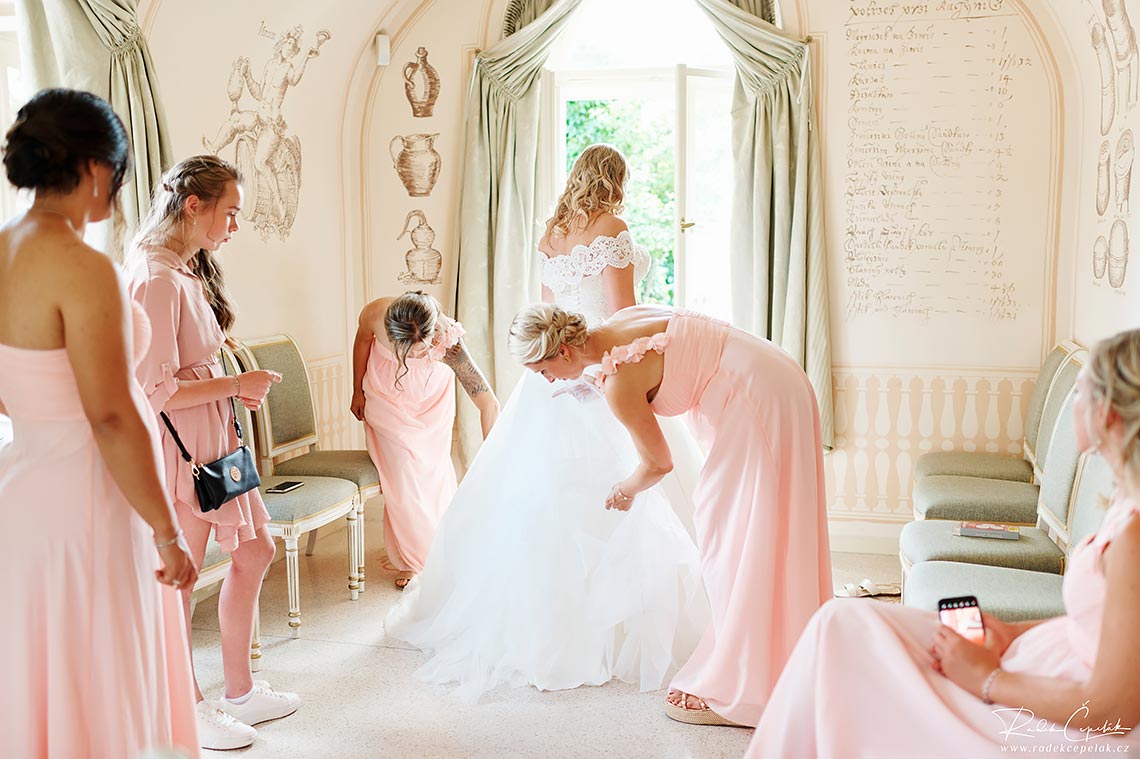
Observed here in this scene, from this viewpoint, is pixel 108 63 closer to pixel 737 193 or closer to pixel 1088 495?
pixel 737 193

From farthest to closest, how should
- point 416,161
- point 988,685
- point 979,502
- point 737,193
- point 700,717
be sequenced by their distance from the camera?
point 416,161
point 737,193
point 979,502
point 700,717
point 988,685

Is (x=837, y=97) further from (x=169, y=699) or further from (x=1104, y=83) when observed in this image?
(x=169, y=699)

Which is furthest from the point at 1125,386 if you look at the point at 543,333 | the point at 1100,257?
the point at 1100,257

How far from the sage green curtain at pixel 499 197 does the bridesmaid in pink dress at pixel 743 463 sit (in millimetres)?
2342

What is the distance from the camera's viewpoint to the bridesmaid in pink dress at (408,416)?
4.18m

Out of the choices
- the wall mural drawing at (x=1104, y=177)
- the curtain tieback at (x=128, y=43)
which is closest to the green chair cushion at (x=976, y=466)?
the wall mural drawing at (x=1104, y=177)

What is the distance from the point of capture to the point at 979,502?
11.9 feet

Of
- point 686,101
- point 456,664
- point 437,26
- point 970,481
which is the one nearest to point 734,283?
point 686,101

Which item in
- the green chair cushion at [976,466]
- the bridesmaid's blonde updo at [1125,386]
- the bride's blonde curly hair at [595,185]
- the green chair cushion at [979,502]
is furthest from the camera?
the green chair cushion at [976,466]

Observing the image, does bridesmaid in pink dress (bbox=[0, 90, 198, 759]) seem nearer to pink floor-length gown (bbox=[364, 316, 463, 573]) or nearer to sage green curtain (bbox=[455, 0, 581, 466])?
pink floor-length gown (bbox=[364, 316, 463, 573])

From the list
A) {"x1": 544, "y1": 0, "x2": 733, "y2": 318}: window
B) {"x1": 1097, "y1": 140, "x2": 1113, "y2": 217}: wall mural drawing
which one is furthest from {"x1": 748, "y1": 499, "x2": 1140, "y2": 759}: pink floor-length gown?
{"x1": 544, "y1": 0, "x2": 733, "y2": 318}: window

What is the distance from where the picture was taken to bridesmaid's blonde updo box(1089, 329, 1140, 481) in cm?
146

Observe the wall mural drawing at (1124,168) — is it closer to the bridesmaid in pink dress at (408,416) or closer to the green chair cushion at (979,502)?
the green chair cushion at (979,502)

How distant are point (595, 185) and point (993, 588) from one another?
5.66 feet
